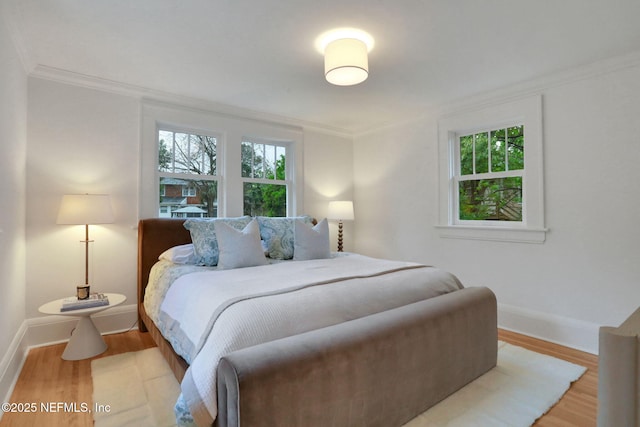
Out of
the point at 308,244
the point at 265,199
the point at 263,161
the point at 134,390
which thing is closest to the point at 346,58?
the point at 308,244

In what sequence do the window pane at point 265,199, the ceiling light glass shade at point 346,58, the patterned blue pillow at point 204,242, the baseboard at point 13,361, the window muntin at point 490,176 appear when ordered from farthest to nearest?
the window pane at point 265,199 → the window muntin at point 490,176 → the patterned blue pillow at point 204,242 → the ceiling light glass shade at point 346,58 → the baseboard at point 13,361

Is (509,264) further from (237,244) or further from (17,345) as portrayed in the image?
(17,345)

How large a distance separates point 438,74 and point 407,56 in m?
0.48

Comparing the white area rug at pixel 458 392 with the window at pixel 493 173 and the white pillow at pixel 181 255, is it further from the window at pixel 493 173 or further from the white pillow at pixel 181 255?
the window at pixel 493 173

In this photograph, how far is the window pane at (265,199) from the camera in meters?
3.87

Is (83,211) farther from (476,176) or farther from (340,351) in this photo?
→ (476,176)

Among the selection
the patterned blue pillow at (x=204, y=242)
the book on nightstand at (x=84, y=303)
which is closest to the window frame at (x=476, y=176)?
the patterned blue pillow at (x=204, y=242)

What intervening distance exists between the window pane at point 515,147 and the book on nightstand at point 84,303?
382cm

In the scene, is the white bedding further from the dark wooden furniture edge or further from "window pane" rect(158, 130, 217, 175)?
"window pane" rect(158, 130, 217, 175)

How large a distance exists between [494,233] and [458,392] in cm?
175

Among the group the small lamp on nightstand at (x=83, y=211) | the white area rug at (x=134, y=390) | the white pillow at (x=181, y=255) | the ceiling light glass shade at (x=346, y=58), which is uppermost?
the ceiling light glass shade at (x=346, y=58)

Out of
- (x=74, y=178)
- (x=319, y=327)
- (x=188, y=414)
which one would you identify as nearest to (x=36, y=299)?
(x=74, y=178)

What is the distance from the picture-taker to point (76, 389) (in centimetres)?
197

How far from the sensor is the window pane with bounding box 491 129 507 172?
3222 mm
